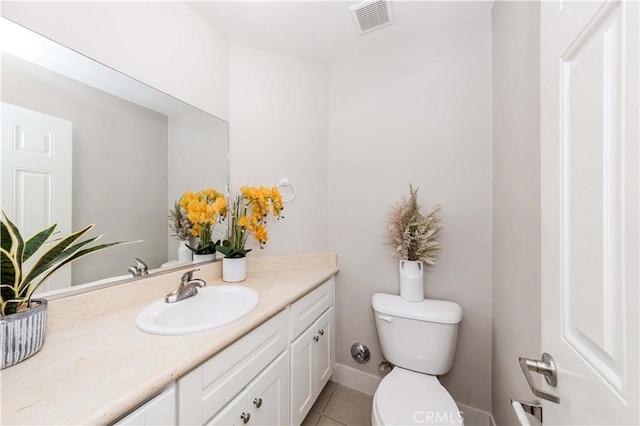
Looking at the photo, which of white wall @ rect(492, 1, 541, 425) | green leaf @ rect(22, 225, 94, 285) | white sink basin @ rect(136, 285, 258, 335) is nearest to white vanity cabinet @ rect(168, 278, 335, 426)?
white sink basin @ rect(136, 285, 258, 335)

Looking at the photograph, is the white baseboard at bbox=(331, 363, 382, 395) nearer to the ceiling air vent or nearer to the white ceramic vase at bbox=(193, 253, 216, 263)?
the white ceramic vase at bbox=(193, 253, 216, 263)

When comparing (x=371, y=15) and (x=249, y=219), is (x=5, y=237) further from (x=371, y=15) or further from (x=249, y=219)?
(x=371, y=15)

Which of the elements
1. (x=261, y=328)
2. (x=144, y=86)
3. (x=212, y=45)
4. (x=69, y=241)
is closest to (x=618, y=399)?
(x=261, y=328)

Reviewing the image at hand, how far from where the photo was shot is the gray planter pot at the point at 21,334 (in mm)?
604

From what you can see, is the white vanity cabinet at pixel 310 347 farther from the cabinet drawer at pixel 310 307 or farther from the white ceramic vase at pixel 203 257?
the white ceramic vase at pixel 203 257

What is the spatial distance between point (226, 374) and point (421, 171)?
1.45 meters

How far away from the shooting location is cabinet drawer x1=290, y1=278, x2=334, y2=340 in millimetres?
1237

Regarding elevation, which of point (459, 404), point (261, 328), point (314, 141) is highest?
point (314, 141)

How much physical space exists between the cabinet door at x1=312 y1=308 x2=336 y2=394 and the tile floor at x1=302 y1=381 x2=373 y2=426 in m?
0.14

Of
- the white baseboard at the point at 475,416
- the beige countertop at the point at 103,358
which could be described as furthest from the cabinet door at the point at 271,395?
the white baseboard at the point at 475,416

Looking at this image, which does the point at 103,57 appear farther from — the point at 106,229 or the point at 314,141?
the point at 314,141

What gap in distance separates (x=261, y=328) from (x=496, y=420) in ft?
4.46

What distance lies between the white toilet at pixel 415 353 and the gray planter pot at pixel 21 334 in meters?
1.18

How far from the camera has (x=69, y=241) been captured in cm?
78
